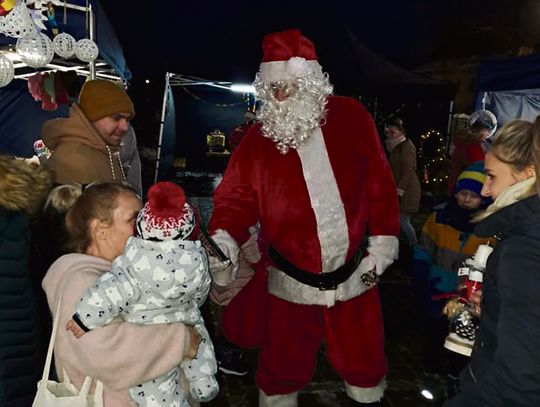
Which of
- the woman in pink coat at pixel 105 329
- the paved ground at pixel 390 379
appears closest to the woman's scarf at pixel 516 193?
the woman in pink coat at pixel 105 329

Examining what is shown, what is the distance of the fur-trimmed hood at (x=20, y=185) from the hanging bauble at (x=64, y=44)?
13.2 ft

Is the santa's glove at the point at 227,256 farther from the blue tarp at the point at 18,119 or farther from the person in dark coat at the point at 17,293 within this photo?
the blue tarp at the point at 18,119

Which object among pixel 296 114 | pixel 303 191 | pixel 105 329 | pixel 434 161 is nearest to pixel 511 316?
pixel 105 329

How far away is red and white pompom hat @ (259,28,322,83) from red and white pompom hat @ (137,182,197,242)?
1.43 metres

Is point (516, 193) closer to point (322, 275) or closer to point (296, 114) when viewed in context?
point (322, 275)

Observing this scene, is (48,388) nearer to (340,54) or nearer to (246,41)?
(246,41)

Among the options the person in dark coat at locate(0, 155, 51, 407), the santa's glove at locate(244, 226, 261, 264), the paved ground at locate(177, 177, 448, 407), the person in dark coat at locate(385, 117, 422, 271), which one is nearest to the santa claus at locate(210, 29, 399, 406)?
the santa's glove at locate(244, 226, 261, 264)

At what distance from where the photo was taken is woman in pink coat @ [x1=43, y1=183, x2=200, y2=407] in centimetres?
162

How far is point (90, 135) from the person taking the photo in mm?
3150

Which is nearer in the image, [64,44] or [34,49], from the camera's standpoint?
[34,49]

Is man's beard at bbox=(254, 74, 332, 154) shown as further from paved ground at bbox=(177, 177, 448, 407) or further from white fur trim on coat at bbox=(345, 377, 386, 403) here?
paved ground at bbox=(177, 177, 448, 407)

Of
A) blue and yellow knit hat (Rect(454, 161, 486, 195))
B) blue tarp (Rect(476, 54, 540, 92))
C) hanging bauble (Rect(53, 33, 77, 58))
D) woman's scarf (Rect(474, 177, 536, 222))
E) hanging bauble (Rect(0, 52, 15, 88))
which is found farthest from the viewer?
hanging bauble (Rect(53, 33, 77, 58))

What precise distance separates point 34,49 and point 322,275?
3837 millimetres

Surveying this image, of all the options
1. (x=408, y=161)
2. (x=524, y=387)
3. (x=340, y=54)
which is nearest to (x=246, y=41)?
(x=340, y=54)
